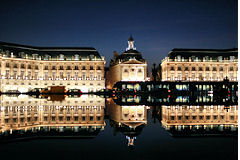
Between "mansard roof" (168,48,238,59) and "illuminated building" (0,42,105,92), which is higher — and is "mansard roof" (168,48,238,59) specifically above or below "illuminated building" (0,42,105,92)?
above

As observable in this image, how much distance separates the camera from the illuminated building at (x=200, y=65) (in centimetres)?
8800

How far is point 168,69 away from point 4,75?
161ft

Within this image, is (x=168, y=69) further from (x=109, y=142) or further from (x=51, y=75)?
(x=109, y=142)

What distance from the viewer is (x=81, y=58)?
88062mm

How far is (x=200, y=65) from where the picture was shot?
8850cm

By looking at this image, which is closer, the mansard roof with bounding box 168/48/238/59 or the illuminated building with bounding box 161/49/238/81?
the illuminated building with bounding box 161/49/238/81

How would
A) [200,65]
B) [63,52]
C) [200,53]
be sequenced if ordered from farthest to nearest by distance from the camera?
1. [200,53]
2. [200,65]
3. [63,52]

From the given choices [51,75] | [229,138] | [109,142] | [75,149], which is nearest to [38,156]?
[75,149]

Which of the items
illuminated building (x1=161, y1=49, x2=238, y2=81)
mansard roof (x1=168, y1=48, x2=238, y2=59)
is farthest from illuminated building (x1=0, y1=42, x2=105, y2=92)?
Answer: mansard roof (x1=168, y1=48, x2=238, y2=59)

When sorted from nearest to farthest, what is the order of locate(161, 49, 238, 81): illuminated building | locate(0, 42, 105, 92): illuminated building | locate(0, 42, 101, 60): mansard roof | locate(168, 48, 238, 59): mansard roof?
locate(0, 42, 105, 92): illuminated building < locate(0, 42, 101, 60): mansard roof < locate(161, 49, 238, 81): illuminated building < locate(168, 48, 238, 59): mansard roof

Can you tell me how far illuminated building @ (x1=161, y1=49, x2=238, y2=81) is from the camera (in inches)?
3465

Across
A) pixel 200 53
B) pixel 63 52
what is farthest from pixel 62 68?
pixel 200 53

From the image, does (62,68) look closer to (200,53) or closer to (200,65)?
(200,65)

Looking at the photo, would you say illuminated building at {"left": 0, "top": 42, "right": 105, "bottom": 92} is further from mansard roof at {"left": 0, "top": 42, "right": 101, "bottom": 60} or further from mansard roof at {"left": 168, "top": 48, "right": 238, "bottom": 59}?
mansard roof at {"left": 168, "top": 48, "right": 238, "bottom": 59}
